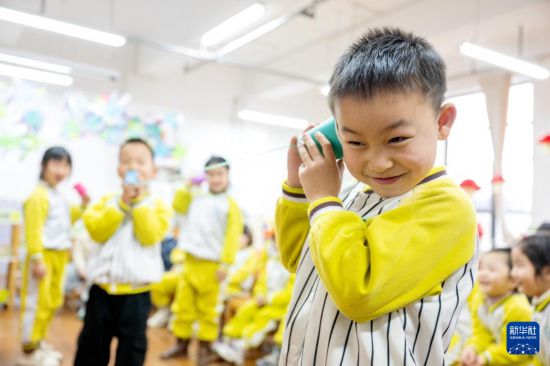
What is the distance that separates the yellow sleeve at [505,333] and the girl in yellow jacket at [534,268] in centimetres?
2

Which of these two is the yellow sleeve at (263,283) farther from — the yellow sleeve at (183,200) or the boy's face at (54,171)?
the boy's face at (54,171)

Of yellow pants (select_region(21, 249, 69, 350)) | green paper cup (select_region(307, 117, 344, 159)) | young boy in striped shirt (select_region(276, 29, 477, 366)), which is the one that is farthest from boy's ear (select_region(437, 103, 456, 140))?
yellow pants (select_region(21, 249, 69, 350))

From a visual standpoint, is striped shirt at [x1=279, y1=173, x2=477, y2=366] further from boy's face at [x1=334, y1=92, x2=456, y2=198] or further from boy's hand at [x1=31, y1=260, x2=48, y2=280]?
boy's hand at [x1=31, y1=260, x2=48, y2=280]

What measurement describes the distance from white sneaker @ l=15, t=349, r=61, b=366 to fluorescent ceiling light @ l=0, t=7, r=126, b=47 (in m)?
1.49

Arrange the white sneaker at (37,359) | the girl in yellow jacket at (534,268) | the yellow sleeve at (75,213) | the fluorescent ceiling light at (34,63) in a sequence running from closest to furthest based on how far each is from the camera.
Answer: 1. the girl in yellow jacket at (534,268)
2. the fluorescent ceiling light at (34,63)
3. the white sneaker at (37,359)
4. the yellow sleeve at (75,213)

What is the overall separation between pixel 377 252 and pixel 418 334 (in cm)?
11

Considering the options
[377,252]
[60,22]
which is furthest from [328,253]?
[60,22]

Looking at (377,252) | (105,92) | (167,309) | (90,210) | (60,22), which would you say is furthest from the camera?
(105,92)

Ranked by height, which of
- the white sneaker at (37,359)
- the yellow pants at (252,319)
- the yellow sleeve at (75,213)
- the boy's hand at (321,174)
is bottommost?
the white sneaker at (37,359)

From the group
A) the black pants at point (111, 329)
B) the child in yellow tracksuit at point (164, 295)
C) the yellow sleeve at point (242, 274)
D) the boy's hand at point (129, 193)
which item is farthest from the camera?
the child in yellow tracksuit at point (164, 295)

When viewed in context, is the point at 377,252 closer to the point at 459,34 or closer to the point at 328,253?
the point at 328,253

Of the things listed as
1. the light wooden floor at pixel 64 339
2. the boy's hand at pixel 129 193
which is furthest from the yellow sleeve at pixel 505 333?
the light wooden floor at pixel 64 339

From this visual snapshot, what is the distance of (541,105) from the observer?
43.5 inches

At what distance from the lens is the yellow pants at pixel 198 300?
2.42m
